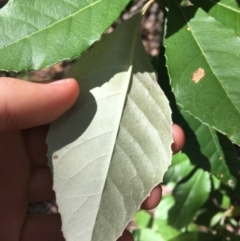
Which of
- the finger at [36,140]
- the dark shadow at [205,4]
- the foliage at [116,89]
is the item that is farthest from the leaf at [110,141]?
the finger at [36,140]

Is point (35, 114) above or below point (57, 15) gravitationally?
below

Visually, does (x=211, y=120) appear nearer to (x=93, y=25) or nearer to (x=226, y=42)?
(x=226, y=42)

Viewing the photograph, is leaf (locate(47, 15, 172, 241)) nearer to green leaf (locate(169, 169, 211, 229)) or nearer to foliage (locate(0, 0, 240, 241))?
foliage (locate(0, 0, 240, 241))

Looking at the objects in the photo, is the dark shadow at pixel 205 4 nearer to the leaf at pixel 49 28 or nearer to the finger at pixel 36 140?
the leaf at pixel 49 28

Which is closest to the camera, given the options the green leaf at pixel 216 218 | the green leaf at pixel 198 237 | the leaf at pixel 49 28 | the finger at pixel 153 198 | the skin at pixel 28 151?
the leaf at pixel 49 28

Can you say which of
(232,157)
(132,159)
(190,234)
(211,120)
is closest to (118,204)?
(132,159)

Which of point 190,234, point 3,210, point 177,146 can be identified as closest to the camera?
point 177,146

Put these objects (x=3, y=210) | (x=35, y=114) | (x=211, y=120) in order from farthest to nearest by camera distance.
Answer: (x=3, y=210), (x=35, y=114), (x=211, y=120)
